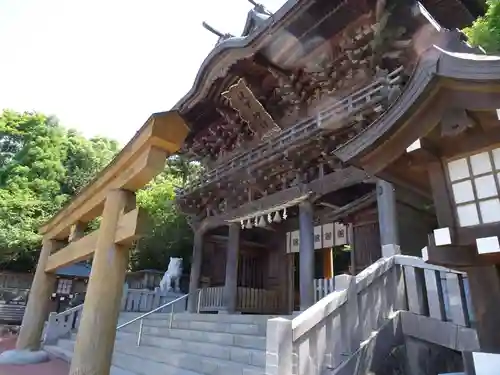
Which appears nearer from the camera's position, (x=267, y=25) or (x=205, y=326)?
(x=205, y=326)

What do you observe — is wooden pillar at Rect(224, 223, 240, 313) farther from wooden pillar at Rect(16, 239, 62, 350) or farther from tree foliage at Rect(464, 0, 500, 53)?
tree foliage at Rect(464, 0, 500, 53)

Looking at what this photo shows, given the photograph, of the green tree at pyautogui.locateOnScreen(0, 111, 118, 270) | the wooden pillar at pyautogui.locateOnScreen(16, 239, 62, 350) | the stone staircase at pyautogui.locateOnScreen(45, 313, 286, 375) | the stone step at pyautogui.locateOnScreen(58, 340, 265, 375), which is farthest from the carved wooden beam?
the green tree at pyautogui.locateOnScreen(0, 111, 118, 270)

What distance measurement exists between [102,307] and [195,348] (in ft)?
10.4

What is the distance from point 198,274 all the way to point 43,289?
510 cm

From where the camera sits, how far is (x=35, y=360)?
7.18 meters

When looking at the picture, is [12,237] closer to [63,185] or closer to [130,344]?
[63,185]

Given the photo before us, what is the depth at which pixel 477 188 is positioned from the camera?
119 inches

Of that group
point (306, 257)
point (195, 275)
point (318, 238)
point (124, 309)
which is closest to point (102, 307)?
point (306, 257)

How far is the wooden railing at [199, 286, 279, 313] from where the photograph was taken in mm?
10758

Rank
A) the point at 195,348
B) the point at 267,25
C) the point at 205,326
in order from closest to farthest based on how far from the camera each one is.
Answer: the point at 195,348 → the point at 205,326 → the point at 267,25

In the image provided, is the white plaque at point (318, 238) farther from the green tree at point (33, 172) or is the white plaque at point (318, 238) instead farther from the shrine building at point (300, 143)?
the green tree at point (33, 172)

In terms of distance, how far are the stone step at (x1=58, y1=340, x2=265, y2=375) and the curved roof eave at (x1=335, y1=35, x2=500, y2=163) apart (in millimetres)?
2937

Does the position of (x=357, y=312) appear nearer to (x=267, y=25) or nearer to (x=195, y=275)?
(x=267, y=25)

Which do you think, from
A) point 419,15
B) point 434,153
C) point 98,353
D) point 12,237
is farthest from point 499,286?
point 12,237
